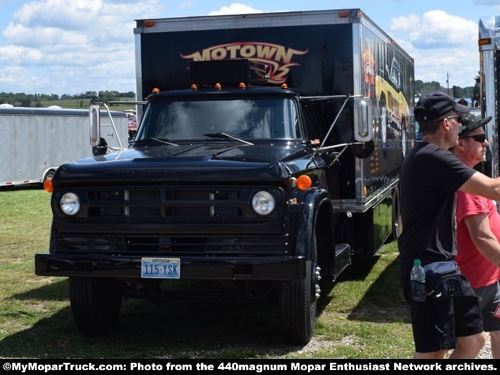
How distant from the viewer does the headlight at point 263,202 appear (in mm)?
6539

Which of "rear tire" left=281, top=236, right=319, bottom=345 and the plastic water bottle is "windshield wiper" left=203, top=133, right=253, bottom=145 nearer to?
"rear tire" left=281, top=236, right=319, bottom=345

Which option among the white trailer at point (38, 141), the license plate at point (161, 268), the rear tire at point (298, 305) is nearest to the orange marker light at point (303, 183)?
the rear tire at point (298, 305)

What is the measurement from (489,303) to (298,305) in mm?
2162

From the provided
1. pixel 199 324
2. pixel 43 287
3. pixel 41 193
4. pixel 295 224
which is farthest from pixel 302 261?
pixel 41 193

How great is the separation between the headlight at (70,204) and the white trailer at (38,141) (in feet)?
54.3

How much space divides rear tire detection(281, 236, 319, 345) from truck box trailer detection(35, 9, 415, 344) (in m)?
0.01

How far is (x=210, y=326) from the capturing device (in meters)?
7.82

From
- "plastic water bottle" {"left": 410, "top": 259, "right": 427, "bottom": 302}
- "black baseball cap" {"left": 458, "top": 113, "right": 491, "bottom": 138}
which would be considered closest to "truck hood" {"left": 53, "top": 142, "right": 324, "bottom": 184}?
"black baseball cap" {"left": 458, "top": 113, "right": 491, "bottom": 138}

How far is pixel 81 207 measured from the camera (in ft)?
22.5

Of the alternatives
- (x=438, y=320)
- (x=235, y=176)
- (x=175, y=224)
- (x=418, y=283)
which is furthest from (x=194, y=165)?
(x=438, y=320)

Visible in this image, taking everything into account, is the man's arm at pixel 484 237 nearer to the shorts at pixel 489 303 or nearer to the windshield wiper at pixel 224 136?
the shorts at pixel 489 303

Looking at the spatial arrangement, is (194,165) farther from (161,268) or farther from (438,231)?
(438,231)

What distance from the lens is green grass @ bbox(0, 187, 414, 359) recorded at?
688cm

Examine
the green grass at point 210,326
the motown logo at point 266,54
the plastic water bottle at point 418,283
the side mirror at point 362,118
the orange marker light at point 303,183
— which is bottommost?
the green grass at point 210,326
